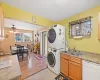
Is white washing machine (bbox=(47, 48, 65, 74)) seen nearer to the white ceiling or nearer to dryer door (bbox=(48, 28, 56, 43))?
dryer door (bbox=(48, 28, 56, 43))

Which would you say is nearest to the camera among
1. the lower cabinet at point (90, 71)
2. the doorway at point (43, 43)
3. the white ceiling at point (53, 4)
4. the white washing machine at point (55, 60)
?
the lower cabinet at point (90, 71)

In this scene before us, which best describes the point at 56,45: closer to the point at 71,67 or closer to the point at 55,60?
the point at 55,60

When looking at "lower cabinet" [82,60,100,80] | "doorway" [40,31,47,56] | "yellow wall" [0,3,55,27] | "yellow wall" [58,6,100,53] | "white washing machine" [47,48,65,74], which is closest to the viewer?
"lower cabinet" [82,60,100,80]

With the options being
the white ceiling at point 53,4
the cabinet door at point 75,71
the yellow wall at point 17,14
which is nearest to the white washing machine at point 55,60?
the cabinet door at point 75,71

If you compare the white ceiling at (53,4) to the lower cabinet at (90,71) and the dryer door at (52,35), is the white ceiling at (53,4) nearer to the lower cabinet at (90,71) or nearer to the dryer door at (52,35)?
the dryer door at (52,35)

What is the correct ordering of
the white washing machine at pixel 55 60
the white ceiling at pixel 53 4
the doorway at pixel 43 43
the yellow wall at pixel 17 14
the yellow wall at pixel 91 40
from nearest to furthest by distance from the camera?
the white ceiling at pixel 53 4
the yellow wall at pixel 17 14
the yellow wall at pixel 91 40
the white washing machine at pixel 55 60
the doorway at pixel 43 43

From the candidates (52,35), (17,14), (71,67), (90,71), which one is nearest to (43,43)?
(52,35)

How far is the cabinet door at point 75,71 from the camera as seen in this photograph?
6.62ft

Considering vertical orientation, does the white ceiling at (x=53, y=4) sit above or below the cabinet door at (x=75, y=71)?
above

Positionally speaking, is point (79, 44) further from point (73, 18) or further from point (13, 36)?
point (13, 36)

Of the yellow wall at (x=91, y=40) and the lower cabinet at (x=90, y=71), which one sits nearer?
the lower cabinet at (x=90, y=71)

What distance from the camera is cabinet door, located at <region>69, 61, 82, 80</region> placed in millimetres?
2019

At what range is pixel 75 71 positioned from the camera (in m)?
2.15

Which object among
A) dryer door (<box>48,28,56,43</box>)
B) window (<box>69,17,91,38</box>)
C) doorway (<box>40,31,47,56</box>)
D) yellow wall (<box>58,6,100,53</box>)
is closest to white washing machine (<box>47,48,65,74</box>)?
dryer door (<box>48,28,56,43</box>)
